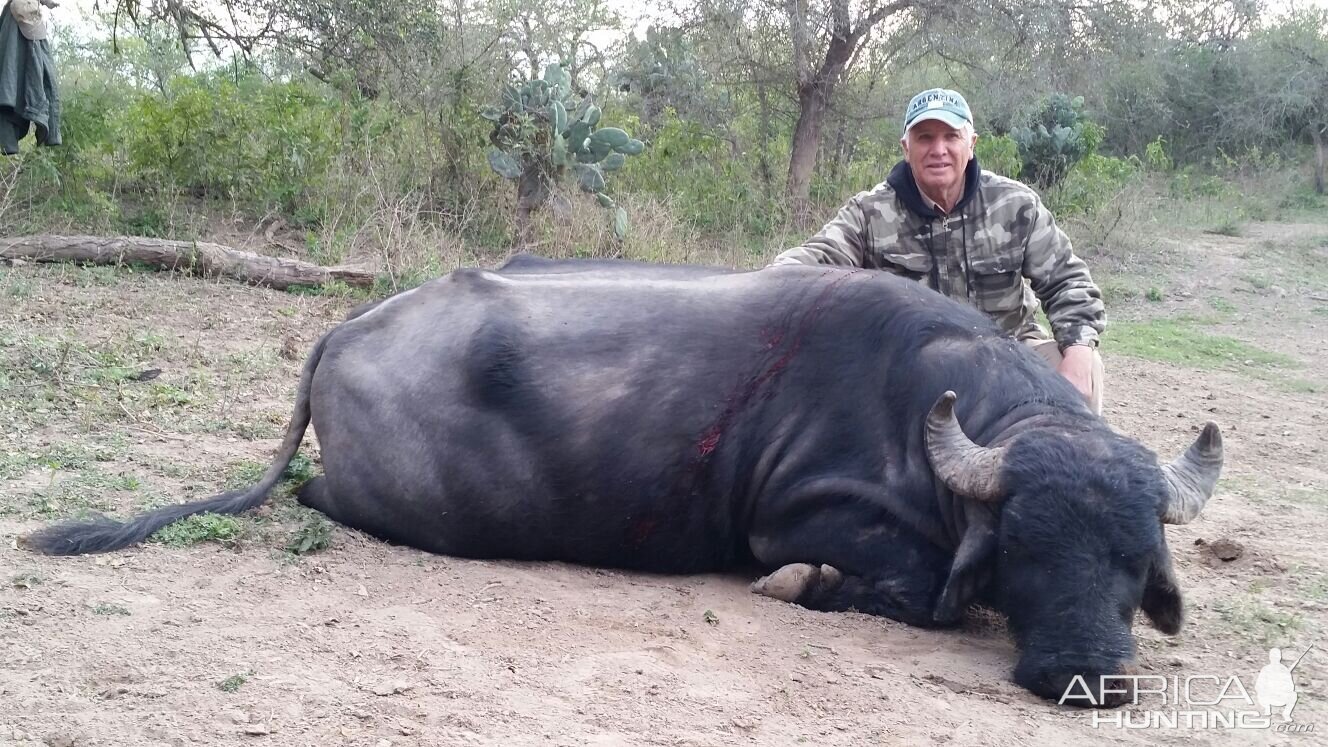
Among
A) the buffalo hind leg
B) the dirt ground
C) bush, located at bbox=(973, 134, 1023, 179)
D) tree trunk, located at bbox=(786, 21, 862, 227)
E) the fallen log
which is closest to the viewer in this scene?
the dirt ground

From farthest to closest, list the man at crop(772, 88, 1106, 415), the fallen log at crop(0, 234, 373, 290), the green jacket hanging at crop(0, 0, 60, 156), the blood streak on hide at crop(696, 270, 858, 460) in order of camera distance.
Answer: the fallen log at crop(0, 234, 373, 290) → the green jacket hanging at crop(0, 0, 60, 156) → the man at crop(772, 88, 1106, 415) → the blood streak on hide at crop(696, 270, 858, 460)

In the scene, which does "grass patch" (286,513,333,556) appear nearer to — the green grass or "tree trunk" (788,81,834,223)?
the green grass

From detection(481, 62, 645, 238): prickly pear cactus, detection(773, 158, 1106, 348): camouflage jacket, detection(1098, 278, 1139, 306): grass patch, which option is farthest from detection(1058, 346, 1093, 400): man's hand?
detection(1098, 278, 1139, 306): grass patch

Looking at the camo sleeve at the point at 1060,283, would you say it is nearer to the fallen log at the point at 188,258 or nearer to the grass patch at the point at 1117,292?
the fallen log at the point at 188,258

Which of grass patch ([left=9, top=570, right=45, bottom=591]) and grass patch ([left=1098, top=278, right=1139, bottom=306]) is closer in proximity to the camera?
grass patch ([left=9, top=570, right=45, bottom=591])

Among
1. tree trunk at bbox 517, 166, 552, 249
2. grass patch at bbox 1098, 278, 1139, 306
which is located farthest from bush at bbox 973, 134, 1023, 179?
tree trunk at bbox 517, 166, 552, 249

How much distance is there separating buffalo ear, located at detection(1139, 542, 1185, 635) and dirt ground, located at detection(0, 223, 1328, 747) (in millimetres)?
115

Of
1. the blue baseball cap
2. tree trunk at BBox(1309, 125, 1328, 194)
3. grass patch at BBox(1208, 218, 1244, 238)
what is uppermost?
tree trunk at BBox(1309, 125, 1328, 194)

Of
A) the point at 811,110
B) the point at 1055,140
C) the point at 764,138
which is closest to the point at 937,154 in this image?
the point at 811,110

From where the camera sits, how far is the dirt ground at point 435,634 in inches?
112

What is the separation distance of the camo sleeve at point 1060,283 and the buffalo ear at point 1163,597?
1.69 m

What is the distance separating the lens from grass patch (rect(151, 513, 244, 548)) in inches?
161

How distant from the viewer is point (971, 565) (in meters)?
3.71

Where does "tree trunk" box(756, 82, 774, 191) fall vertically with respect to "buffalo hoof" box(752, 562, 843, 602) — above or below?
above
